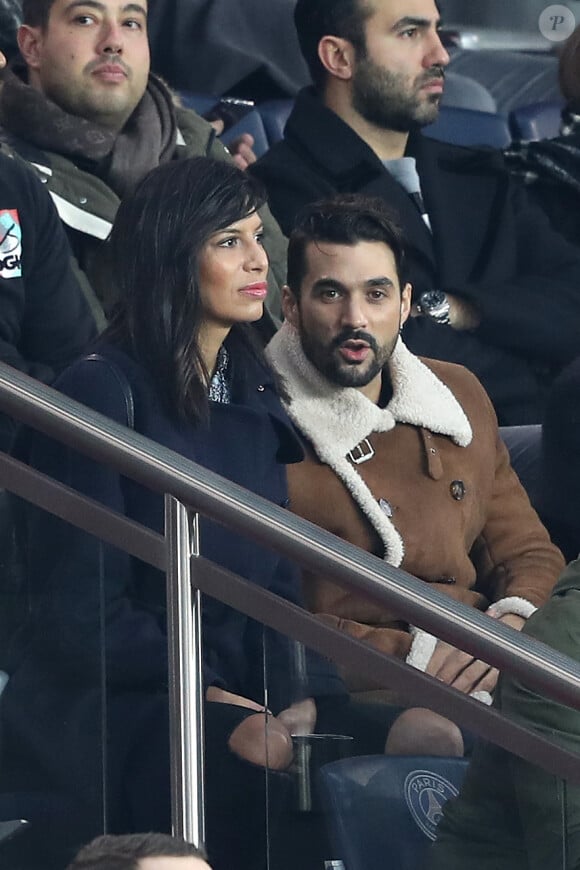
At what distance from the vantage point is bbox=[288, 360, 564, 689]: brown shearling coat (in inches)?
142

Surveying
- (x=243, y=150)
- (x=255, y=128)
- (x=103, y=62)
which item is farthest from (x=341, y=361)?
(x=255, y=128)

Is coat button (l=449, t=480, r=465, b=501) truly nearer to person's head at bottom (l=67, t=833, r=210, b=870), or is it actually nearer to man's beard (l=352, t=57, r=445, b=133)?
man's beard (l=352, t=57, r=445, b=133)

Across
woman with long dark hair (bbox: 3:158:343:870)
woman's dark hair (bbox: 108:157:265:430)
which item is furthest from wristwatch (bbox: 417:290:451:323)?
woman with long dark hair (bbox: 3:158:343:870)

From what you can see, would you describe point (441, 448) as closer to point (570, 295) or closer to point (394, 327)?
point (394, 327)

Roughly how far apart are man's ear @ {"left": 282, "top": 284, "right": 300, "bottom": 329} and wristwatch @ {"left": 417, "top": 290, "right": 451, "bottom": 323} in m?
0.65

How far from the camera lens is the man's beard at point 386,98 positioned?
462cm

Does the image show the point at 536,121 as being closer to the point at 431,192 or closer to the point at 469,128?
the point at 469,128

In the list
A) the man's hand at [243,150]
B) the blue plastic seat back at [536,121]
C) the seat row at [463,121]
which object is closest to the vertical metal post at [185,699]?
the man's hand at [243,150]

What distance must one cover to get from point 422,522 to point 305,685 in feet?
3.69

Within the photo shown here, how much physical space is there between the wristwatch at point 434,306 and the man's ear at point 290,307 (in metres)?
0.65

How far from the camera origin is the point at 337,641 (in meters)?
2.57

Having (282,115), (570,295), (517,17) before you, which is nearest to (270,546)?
(570,295)

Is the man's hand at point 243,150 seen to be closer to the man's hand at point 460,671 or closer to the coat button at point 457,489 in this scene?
the coat button at point 457,489

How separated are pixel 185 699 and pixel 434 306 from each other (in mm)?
1955
